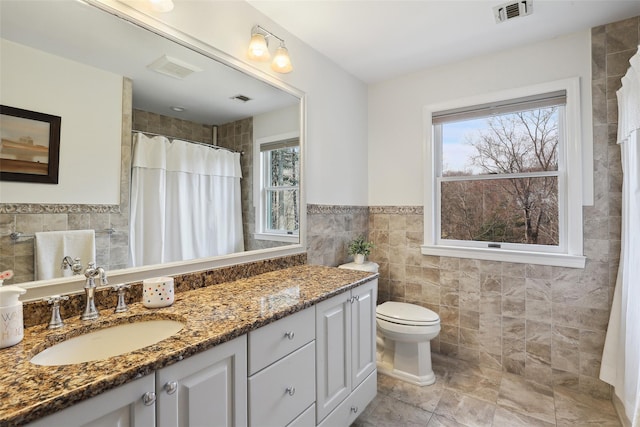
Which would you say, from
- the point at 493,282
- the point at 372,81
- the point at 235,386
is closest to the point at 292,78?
the point at 372,81

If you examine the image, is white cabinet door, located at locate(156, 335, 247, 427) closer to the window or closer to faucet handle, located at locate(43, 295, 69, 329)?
faucet handle, located at locate(43, 295, 69, 329)

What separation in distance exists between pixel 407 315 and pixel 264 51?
6.48 feet

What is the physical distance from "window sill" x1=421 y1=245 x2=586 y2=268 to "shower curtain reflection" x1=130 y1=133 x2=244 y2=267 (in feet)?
5.51

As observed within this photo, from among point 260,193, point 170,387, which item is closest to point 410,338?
point 260,193

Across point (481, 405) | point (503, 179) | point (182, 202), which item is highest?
point (503, 179)

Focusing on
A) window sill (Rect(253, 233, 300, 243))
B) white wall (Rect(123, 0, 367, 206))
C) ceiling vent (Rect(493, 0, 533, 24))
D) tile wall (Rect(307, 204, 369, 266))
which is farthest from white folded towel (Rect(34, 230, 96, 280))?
ceiling vent (Rect(493, 0, 533, 24))

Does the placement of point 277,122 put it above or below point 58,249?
above

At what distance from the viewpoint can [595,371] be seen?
200cm

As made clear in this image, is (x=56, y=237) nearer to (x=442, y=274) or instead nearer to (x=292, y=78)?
(x=292, y=78)

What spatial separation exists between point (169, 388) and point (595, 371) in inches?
102

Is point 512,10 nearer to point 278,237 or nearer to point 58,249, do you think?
point 278,237

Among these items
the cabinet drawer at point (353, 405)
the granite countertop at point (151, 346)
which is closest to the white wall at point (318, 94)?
the granite countertop at point (151, 346)

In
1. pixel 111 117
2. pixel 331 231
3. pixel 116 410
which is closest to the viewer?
pixel 116 410

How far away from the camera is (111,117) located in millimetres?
1233
